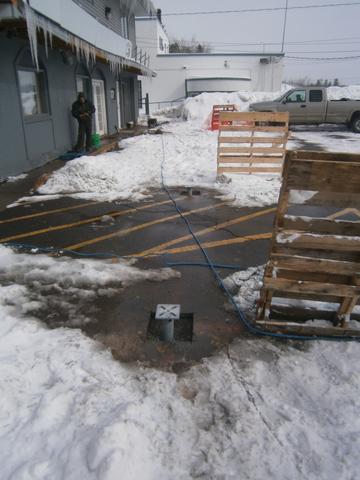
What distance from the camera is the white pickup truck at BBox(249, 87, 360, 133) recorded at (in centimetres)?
1753

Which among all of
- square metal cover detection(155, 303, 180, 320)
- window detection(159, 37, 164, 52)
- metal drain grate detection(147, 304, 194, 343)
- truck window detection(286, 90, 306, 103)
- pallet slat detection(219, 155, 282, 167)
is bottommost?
metal drain grate detection(147, 304, 194, 343)

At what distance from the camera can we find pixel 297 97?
1772cm

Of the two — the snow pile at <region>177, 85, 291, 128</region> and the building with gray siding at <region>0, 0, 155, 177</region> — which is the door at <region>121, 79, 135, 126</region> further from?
the building with gray siding at <region>0, 0, 155, 177</region>

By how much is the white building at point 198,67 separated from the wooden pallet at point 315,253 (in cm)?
3425

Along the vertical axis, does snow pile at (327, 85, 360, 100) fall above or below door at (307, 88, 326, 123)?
above

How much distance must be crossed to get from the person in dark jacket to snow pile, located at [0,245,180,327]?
7.49 meters

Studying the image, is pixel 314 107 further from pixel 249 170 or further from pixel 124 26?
pixel 124 26

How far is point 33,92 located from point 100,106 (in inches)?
256

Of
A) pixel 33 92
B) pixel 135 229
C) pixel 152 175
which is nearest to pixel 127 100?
pixel 33 92

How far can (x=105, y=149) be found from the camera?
39.5ft

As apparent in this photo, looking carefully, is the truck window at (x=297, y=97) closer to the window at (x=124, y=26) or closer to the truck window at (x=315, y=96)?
the truck window at (x=315, y=96)

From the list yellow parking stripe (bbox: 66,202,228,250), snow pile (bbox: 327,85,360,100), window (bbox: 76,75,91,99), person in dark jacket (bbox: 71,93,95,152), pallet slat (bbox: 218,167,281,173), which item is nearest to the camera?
yellow parking stripe (bbox: 66,202,228,250)

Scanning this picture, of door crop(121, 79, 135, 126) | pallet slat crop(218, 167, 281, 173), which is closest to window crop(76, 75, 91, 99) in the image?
door crop(121, 79, 135, 126)

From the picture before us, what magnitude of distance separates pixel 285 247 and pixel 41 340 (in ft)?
7.84
